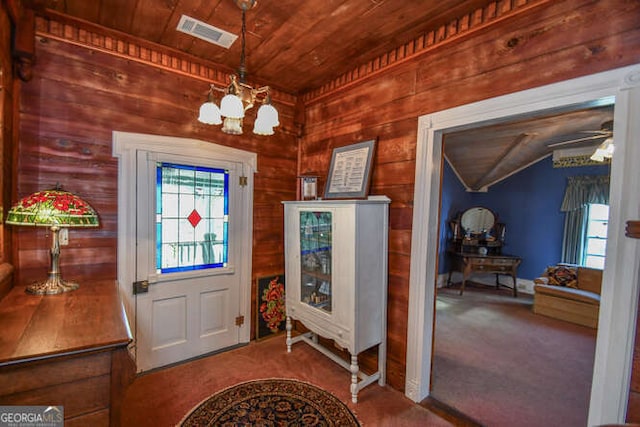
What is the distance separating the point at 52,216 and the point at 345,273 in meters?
1.79

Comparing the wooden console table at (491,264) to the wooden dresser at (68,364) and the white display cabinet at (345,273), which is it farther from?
the wooden dresser at (68,364)

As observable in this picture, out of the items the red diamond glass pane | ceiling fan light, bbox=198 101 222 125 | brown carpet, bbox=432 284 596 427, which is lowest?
brown carpet, bbox=432 284 596 427

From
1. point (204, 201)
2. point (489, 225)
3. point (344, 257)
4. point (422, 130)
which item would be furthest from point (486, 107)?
point (489, 225)

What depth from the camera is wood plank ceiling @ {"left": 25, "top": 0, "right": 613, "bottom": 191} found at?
1.71 metres

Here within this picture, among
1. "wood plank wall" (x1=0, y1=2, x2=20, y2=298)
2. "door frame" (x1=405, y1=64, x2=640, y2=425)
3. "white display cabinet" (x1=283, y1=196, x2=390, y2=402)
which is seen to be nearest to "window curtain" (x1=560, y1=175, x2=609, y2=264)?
"door frame" (x1=405, y1=64, x2=640, y2=425)

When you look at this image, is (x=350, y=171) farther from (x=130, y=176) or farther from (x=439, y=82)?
(x=130, y=176)

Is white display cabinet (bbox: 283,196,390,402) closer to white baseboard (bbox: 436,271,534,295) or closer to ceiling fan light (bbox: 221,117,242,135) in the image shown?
ceiling fan light (bbox: 221,117,242,135)

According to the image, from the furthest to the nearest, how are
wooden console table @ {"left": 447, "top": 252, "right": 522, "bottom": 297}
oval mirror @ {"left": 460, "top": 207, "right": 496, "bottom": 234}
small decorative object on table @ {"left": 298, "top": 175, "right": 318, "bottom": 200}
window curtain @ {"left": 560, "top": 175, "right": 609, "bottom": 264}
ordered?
oval mirror @ {"left": 460, "top": 207, "right": 496, "bottom": 234} < wooden console table @ {"left": 447, "top": 252, "right": 522, "bottom": 297} < window curtain @ {"left": 560, "top": 175, "right": 609, "bottom": 264} < small decorative object on table @ {"left": 298, "top": 175, "right": 318, "bottom": 200}

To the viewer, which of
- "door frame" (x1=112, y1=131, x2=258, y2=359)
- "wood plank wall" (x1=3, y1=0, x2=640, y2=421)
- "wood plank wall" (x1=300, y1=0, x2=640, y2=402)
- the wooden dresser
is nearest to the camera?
the wooden dresser

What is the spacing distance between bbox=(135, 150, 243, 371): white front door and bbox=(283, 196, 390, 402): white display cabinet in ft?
2.27

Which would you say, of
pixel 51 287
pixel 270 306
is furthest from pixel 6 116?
pixel 270 306

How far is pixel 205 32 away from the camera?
6.54ft

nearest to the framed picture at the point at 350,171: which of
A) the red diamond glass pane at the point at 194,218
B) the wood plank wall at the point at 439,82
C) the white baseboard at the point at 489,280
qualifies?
the wood plank wall at the point at 439,82

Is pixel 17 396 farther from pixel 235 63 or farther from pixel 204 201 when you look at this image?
pixel 235 63
